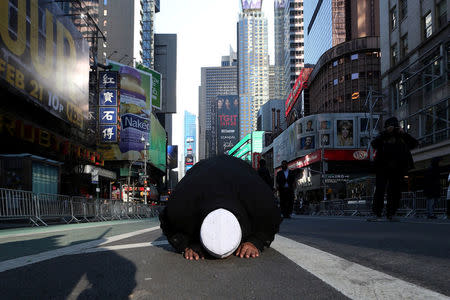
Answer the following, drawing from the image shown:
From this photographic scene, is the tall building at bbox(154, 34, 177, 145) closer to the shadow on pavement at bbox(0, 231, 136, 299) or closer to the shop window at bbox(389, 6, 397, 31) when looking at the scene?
the shop window at bbox(389, 6, 397, 31)

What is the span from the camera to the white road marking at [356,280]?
5.48 feet

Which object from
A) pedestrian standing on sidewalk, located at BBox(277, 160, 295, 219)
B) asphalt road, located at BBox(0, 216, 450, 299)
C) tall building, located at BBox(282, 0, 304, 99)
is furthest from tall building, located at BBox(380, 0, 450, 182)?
tall building, located at BBox(282, 0, 304, 99)

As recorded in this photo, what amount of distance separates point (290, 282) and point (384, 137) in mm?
5689

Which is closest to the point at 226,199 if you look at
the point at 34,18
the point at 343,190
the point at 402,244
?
the point at 402,244

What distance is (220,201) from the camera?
8.58ft

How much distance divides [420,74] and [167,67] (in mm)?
94218

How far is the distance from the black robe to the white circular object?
0.40 ft

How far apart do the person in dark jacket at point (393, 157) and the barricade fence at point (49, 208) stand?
7873 mm

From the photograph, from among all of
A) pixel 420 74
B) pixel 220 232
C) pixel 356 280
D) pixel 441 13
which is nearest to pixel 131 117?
pixel 420 74

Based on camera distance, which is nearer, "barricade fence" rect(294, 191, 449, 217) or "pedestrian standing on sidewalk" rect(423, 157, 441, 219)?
"pedestrian standing on sidewalk" rect(423, 157, 441, 219)

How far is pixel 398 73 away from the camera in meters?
28.0

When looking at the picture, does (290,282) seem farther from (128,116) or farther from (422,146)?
(128,116)

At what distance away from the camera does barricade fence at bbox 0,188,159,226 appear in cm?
929

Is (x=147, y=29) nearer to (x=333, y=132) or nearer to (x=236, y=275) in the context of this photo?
(x=333, y=132)
